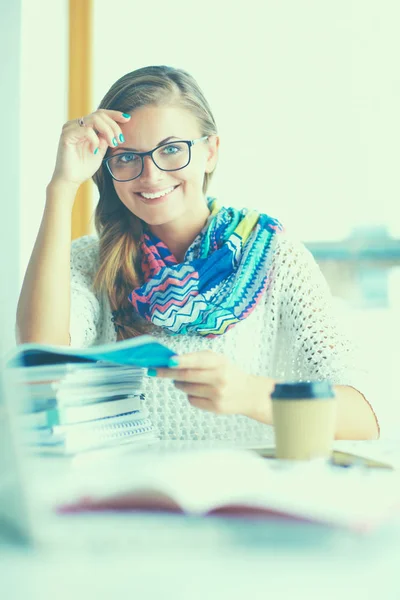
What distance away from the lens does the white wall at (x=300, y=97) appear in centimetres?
→ 255

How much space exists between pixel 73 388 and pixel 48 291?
592 millimetres

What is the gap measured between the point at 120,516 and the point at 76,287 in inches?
41.1

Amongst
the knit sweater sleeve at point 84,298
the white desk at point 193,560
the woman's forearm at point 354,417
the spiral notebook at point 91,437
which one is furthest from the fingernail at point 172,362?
the knit sweater sleeve at point 84,298

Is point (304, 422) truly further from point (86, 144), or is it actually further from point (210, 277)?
point (86, 144)

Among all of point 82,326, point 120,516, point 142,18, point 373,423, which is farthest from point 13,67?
point 120,516

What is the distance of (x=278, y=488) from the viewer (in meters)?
0.45

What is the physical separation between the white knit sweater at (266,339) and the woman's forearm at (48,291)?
0.43 ft

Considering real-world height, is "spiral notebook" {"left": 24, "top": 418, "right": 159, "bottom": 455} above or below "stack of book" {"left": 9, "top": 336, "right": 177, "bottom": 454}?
below

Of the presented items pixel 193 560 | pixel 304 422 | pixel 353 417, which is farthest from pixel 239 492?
pixel 353 417

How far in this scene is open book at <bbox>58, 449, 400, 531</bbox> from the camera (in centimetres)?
43

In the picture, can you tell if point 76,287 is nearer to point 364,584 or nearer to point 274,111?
point 364,584

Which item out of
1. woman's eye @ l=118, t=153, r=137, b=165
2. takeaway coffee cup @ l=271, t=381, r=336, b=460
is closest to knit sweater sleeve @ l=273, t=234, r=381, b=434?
woman's eye @ l=118, t=153, r=137, b=165

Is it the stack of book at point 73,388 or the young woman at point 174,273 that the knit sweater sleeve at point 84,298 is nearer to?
the young woman at point 174,273

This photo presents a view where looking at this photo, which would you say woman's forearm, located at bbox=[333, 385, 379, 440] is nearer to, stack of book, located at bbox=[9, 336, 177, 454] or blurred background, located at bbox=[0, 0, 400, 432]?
stack of book, located at bbox=[9, 336, 177, 454]
